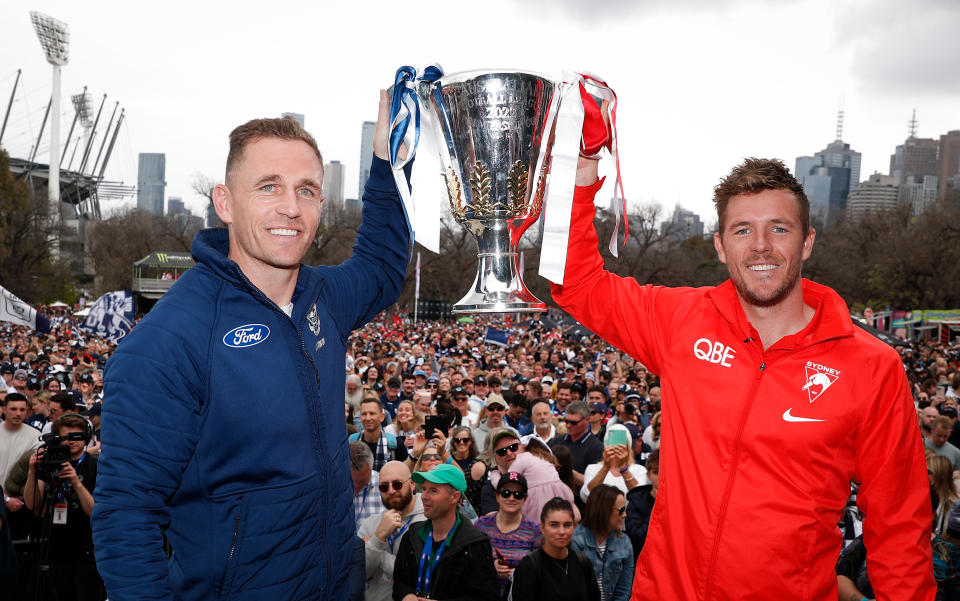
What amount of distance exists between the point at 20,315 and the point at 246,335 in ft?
37.1

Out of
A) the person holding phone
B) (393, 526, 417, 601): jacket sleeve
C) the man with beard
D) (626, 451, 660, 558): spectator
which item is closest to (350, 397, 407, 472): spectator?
the person holding phone

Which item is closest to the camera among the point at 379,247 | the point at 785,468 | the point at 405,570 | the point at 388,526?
the point at 785,468

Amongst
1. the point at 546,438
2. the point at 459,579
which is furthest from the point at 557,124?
the point at 546,438

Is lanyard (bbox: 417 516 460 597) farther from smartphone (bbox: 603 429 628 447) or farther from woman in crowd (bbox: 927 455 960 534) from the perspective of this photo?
woman in crowd (bbox: 927 455 960 534)

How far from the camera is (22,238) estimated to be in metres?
35.0

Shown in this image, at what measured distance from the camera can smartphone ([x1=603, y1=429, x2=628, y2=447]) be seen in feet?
21.5

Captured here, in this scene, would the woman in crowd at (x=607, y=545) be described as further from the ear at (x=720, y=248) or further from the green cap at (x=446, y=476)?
the ear at (x=720, y=248)

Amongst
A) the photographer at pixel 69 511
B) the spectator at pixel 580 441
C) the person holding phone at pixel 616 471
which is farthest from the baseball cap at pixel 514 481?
the photographer at pixel 69 511

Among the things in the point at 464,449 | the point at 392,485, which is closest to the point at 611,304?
the point at 392,485

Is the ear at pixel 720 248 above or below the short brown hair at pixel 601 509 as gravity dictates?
above

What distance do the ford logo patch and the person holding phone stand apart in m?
4.64

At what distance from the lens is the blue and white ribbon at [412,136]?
2455mm

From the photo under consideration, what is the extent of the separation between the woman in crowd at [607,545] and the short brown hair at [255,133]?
11.9ft

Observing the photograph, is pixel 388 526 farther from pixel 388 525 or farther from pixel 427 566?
pixel 427 566
